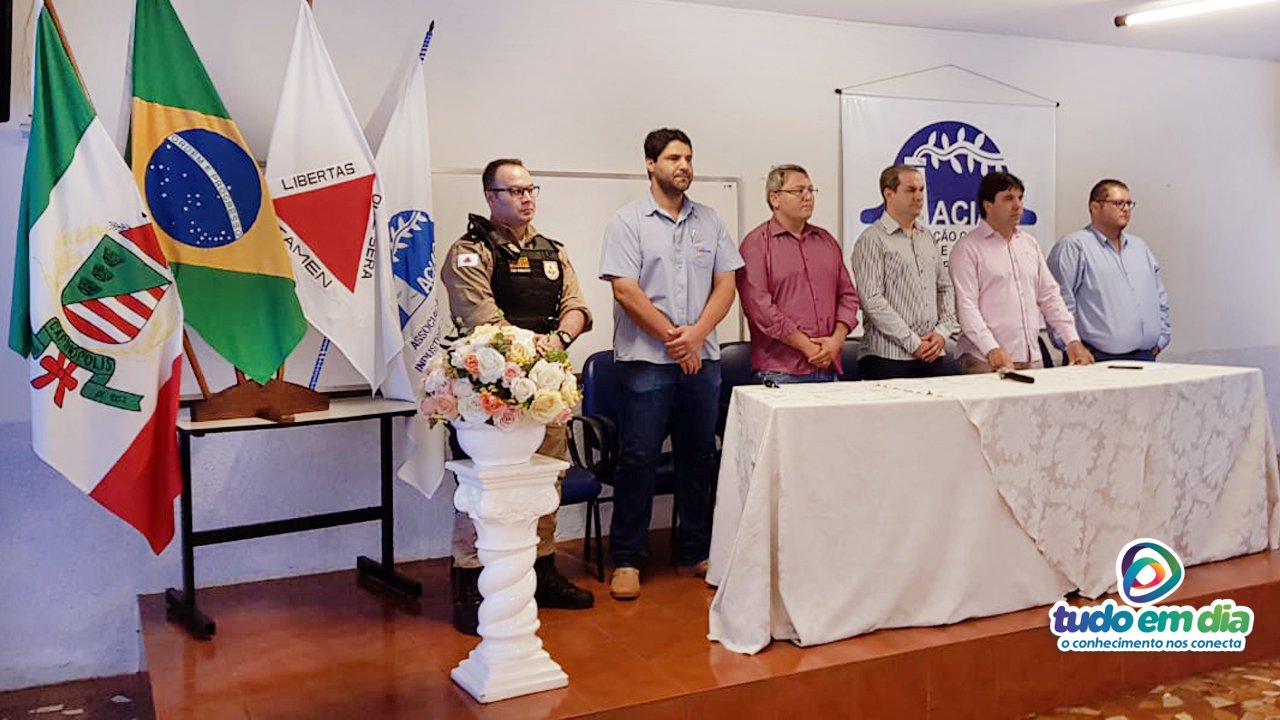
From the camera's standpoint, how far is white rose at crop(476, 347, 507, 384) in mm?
2939

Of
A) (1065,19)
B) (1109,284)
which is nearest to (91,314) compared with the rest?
(1109,284)

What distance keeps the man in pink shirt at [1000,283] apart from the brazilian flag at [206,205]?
9.26 ft

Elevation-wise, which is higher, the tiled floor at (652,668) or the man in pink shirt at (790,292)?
the man in pink shirt at (790,292)

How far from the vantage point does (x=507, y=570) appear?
3.05 metres

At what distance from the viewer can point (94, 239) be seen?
135 inches

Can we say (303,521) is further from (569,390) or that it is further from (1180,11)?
(1180,11)

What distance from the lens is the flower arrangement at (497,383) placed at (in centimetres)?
294

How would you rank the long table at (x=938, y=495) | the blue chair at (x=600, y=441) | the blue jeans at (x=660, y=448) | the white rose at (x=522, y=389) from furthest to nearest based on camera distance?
the blue chair at (x=600, y=441), the blue jeans at (x=660, y=448), the long table at (x=938, y=495), the white rose at (x=522, y=389)

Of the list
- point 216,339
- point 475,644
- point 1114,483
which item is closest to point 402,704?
point 475,644

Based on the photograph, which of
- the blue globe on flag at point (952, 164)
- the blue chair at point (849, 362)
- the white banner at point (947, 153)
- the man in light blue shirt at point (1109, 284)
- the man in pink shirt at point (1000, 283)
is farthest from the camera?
the blue globe on flag at point (952, 164)

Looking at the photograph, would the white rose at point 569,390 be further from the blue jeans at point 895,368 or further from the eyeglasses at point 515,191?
the blue jeans at point 895,368

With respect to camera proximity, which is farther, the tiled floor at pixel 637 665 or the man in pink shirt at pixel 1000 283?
the man in pink shirt at pixel 1000 283

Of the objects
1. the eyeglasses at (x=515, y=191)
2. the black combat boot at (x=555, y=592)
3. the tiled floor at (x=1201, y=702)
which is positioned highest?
the eyeglasses at (x=515, y=191)

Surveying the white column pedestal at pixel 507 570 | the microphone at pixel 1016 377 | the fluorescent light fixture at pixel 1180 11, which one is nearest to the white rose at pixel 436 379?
the white column pedestal at pixel 507 570
